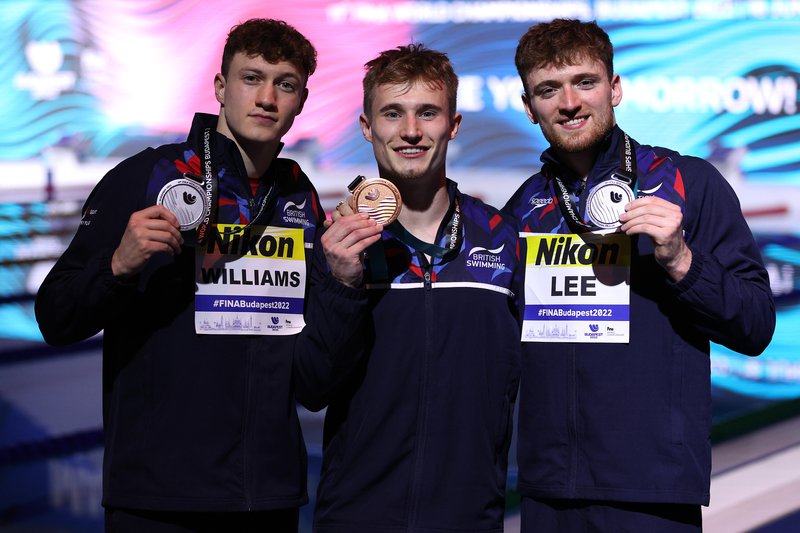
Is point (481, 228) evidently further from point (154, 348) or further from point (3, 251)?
point (3, 251)

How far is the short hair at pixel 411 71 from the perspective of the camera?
7.39ft

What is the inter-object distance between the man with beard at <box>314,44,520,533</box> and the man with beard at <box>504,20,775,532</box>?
10 centimetres

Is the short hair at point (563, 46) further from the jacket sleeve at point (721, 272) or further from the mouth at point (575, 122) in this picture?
the jacket sleeve at point (721, 272)

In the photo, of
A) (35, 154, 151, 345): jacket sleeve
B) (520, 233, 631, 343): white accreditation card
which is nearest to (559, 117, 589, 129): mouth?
(520, 233, 631, 343): white accreditation card

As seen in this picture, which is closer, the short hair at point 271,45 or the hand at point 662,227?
the hand at point 662,227

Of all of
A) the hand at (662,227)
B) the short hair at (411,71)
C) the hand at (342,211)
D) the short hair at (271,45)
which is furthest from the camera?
the short hair at (271,45)

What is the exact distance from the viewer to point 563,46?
2.32 m

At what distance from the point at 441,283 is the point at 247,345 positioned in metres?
0.46

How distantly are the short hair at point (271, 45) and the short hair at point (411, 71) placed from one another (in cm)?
19

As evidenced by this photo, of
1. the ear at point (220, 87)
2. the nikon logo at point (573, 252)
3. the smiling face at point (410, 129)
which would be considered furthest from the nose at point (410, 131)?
the ear at point (220, 87)

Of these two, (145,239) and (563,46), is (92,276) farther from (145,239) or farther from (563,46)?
(563,46)

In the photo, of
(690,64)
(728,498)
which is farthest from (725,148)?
(728,498)

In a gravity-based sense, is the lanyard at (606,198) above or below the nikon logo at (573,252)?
above

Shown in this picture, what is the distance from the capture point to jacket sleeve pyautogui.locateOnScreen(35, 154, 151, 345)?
2.14 m
